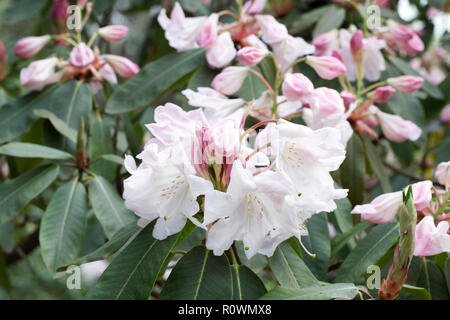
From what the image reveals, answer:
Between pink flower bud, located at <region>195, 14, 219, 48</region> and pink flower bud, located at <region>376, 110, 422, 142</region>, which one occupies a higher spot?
pink flower bud, located at <region>195, 14, 219, 48</region>

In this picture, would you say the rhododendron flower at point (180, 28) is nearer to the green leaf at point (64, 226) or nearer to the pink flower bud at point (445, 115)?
the green leaf at point (64, 226)

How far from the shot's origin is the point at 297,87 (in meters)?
1.05

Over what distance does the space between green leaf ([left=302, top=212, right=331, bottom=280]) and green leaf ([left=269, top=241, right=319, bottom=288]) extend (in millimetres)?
116

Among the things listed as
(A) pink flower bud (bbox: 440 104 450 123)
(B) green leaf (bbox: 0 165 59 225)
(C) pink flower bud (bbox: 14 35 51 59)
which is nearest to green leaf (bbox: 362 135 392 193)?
(B) green leaf (bbox: 0 165 59 225)

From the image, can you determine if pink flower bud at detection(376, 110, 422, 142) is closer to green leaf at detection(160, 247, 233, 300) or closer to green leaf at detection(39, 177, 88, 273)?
green leaf at detection(160, 247, 233, 300)

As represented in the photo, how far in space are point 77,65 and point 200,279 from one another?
0.80m

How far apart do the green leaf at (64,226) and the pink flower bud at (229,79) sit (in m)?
0.42

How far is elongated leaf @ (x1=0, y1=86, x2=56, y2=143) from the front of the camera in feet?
4.85

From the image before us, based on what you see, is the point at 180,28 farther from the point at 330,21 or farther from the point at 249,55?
the point at 330,21

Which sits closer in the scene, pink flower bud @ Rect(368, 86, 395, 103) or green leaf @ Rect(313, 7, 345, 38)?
pink flower bud @ Rect(368, 86, 395, 103)

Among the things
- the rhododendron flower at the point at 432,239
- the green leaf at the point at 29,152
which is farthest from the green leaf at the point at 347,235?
the green leaf at the point at 29,152

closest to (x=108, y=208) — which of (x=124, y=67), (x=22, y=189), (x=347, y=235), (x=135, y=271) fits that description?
(x=22, y=189)
